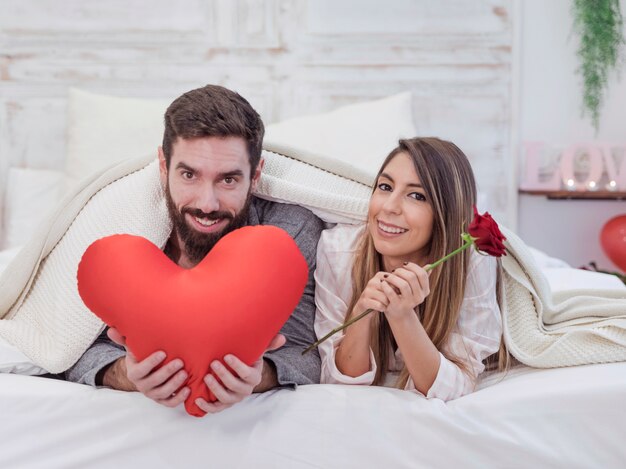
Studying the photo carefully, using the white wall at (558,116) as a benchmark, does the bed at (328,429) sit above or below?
below

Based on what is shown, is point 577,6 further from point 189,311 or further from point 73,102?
point 189,311

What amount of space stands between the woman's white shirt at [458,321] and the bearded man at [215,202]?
0.03 meters

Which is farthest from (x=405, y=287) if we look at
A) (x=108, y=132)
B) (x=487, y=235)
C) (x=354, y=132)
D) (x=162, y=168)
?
(x=108, y=132)

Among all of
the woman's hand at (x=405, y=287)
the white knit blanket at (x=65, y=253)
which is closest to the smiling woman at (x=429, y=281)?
the woman's hand at (x=405, y=287)

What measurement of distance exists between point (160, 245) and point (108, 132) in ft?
3.76

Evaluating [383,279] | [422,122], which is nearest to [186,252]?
[383,279]

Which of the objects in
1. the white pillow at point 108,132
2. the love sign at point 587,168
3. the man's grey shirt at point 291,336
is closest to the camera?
the man's grey shirt at point 291,336

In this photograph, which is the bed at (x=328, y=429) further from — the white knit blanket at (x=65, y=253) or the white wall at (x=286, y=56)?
the white wall at (x=286, y=56)

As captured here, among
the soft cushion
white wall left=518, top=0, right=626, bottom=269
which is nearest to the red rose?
the soft cushion

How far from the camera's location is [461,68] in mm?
2678

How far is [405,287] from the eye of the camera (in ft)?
3.48

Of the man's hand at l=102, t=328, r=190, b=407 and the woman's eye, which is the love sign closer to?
the woman's eye

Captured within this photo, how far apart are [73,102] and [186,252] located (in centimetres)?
136

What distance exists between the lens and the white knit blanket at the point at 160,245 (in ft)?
4.09
